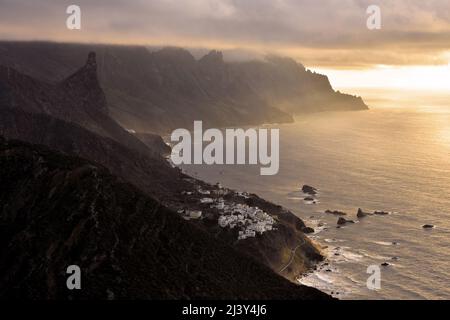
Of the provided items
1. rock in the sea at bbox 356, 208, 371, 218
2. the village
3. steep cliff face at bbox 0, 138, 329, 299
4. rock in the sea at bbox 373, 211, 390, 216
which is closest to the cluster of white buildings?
the village

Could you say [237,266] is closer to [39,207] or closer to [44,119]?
[39,207]

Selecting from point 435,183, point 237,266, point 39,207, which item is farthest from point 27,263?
point 435,183

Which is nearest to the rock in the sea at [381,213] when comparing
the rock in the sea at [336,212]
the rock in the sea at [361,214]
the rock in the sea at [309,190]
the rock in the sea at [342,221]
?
the rock in the sea at [361,214]

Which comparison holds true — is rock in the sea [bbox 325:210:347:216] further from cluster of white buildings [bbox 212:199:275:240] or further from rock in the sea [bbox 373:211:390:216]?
cluster of white buildings [bbox 212:199:275:240]

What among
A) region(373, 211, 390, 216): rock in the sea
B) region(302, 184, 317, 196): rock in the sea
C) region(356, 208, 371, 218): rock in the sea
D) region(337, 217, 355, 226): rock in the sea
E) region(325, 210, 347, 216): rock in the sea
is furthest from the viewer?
region(302, 184, 317, 196): rock in the sea

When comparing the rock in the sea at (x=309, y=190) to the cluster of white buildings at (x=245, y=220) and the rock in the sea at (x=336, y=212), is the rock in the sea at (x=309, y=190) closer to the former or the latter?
the rock in the sea at (x=336, y=212)
